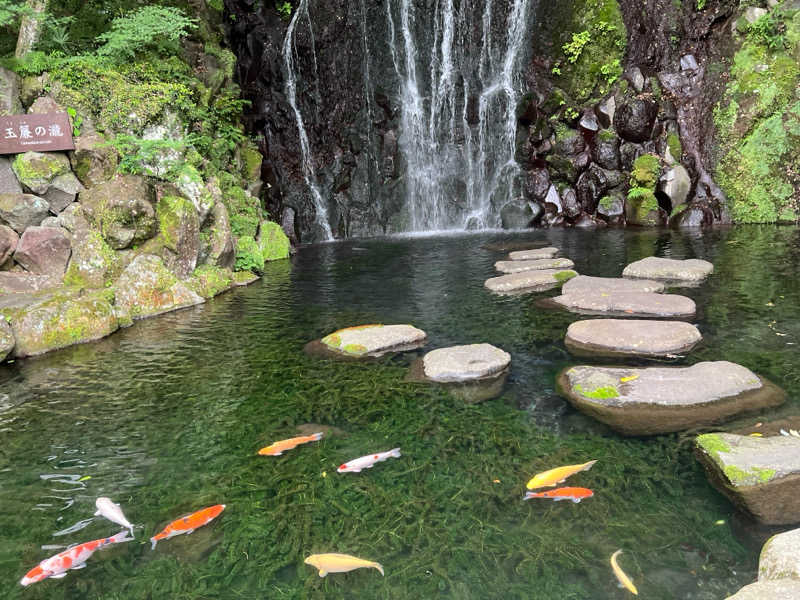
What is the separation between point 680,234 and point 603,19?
9.54m

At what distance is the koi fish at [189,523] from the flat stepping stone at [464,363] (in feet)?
8.17

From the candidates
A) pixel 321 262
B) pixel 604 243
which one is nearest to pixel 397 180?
pixel 321 262

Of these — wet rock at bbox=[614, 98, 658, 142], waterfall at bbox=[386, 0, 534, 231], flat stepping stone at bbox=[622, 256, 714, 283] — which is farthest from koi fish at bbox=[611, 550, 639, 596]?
wet rock at bbox=[614, 98, 658, 142]

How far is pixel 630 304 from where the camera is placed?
6.90 m

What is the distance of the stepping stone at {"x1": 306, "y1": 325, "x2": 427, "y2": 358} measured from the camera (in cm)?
608

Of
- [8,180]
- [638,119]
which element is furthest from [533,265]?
[638,119]

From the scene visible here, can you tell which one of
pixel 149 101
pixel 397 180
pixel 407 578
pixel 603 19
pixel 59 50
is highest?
pixel 603 19

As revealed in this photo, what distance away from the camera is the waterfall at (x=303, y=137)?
749 inches

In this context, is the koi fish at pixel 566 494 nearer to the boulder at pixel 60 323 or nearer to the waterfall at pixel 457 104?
the boulder at pixel 60 323

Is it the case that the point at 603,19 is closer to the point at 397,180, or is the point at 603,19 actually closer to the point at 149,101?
the point at 397,180

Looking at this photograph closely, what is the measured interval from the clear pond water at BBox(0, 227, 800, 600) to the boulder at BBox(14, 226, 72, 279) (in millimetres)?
2340

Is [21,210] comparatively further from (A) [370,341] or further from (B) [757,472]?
(B) [757,472]

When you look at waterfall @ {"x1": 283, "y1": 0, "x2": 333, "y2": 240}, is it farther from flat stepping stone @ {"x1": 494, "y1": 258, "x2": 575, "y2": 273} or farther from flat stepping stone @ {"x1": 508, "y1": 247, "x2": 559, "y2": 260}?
flat stepping stone @ {"x1": 494, "y1": 258, "x2": 575, "y2": 273}

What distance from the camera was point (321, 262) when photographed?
13203mm
